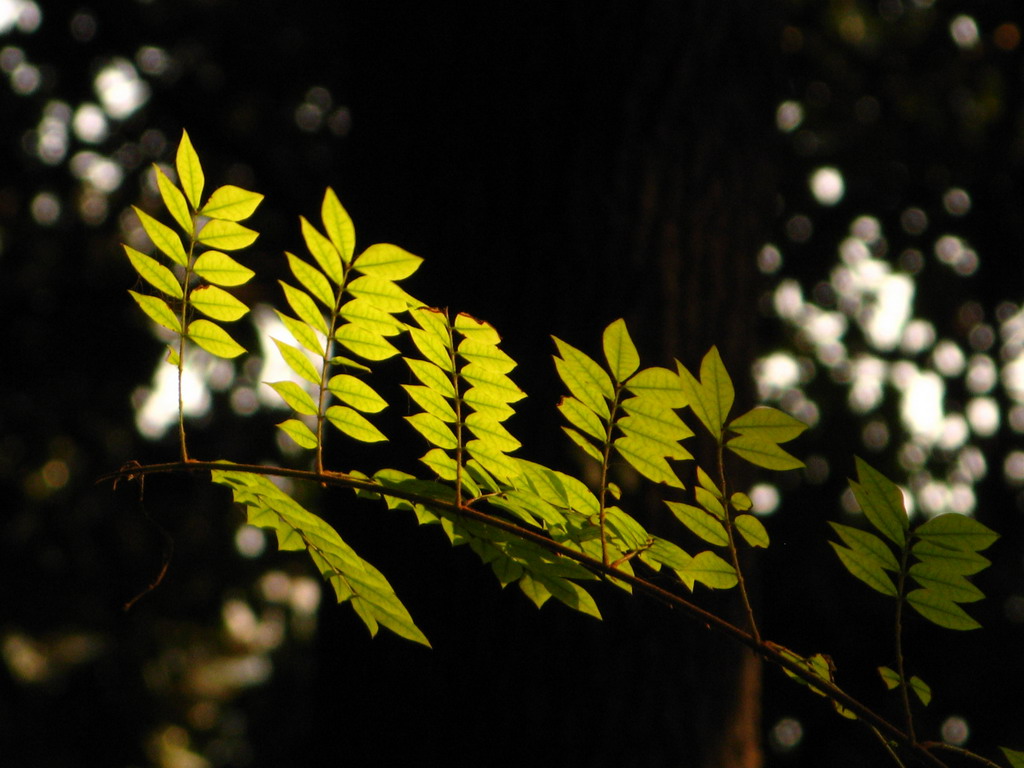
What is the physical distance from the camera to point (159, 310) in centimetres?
63

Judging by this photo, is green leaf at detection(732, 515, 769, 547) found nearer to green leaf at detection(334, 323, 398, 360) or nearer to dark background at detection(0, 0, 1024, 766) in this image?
green leaf at detection(334, 323, 398, 360)

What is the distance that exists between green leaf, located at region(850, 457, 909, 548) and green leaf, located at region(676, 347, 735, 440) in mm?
98

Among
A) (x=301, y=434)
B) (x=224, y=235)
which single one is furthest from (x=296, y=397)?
(x=224, y=235)

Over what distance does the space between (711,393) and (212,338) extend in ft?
1.26

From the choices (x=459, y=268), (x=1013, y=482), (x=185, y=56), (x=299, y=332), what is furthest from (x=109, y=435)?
(x=1013, y=482)

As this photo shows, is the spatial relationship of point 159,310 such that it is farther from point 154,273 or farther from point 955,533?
point 955,533

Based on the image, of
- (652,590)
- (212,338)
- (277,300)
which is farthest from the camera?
(277,300)

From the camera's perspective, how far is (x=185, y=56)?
13.3ft

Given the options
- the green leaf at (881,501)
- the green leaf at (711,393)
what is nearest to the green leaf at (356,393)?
the green leaf at (711,393)

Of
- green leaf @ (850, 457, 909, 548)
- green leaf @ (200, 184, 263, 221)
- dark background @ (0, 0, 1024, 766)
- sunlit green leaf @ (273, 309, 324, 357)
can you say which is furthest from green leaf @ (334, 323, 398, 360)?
dark background @ (0, 0, 1024, 766)

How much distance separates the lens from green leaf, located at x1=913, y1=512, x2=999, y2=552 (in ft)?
1.99

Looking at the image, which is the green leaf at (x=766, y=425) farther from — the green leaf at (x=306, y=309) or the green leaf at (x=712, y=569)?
the green leaf at (x=306, y=309)

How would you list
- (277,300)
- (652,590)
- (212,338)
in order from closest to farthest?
(652,590), (212,338), (277,300)

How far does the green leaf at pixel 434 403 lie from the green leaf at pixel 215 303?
0.49 ft
